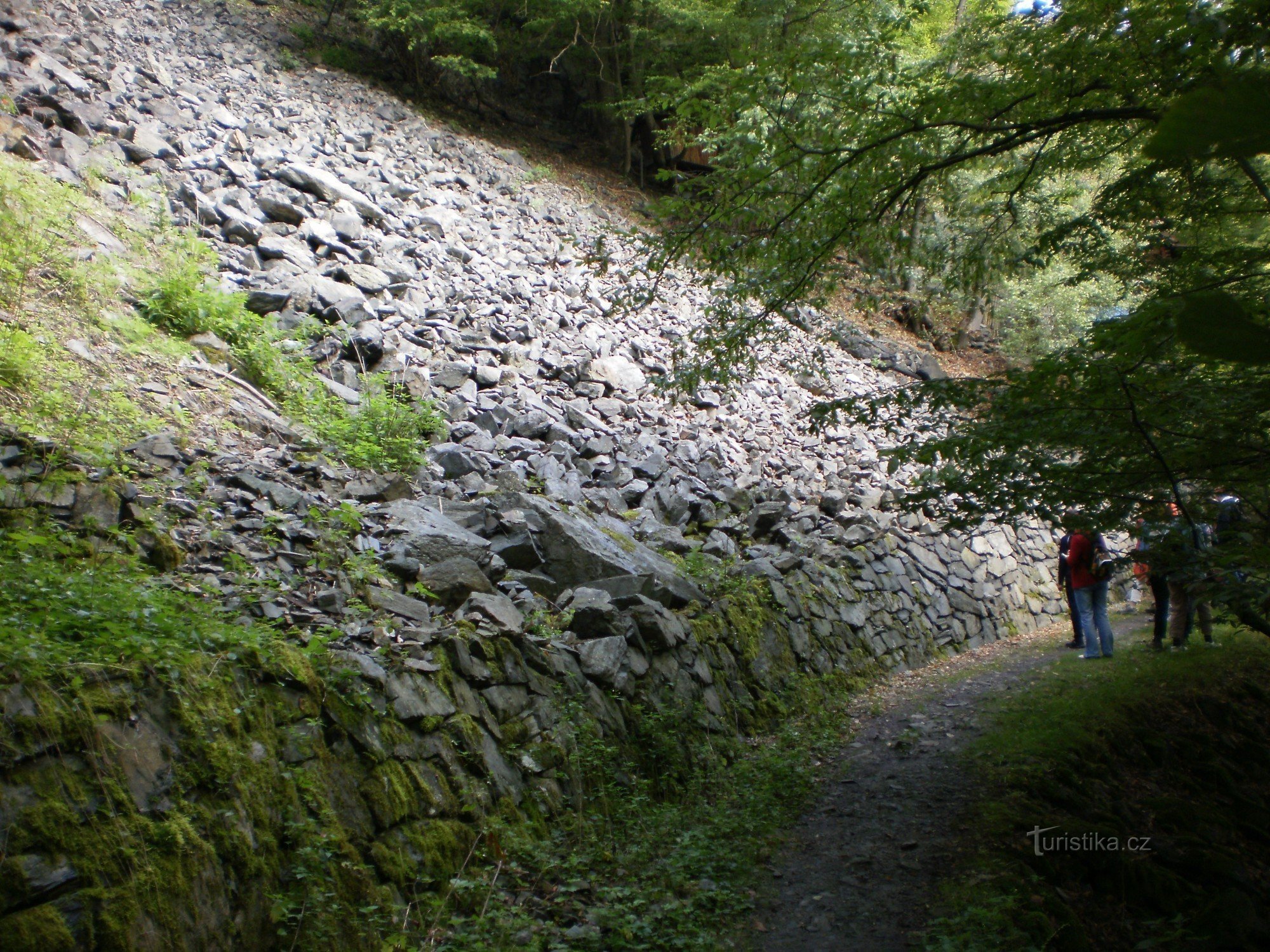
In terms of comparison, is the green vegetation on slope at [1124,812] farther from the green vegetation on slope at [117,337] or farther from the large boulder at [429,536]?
the green vegetation on slope at [117,337]

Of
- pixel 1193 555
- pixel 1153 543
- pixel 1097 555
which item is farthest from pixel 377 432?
pixel 1097 555

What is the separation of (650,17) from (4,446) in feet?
57.1

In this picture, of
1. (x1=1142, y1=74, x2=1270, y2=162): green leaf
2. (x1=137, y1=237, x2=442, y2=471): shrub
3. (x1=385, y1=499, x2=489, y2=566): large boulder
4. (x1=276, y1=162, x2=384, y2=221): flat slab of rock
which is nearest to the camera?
(x1=1142, y1=74, x2=1270, y2=162): green leaf

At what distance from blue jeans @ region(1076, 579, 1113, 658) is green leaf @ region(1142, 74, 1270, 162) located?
28.3 ft

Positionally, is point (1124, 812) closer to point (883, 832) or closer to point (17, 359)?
point (883, 832)

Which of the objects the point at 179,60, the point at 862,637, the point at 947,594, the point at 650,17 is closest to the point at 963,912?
the point at 862,637

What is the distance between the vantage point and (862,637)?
855 centimetres

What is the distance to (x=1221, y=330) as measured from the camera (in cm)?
86

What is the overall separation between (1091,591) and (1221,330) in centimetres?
866

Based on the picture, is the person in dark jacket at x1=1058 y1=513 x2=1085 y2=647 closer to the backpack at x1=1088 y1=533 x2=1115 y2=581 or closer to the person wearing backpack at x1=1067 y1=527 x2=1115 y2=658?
the person wearing backpack at x1=1067 y1=527 x2=1115 y2=658

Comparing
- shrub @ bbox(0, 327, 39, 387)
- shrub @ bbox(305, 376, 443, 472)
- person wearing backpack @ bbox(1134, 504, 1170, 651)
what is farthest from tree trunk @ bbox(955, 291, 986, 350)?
shrub @ bbox(0, 327, 39, 387)

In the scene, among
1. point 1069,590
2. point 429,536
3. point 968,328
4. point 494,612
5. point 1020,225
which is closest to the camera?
point 494,612

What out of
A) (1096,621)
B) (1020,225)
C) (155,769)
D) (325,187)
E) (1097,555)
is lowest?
(155,769)

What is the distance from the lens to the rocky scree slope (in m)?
3.38
